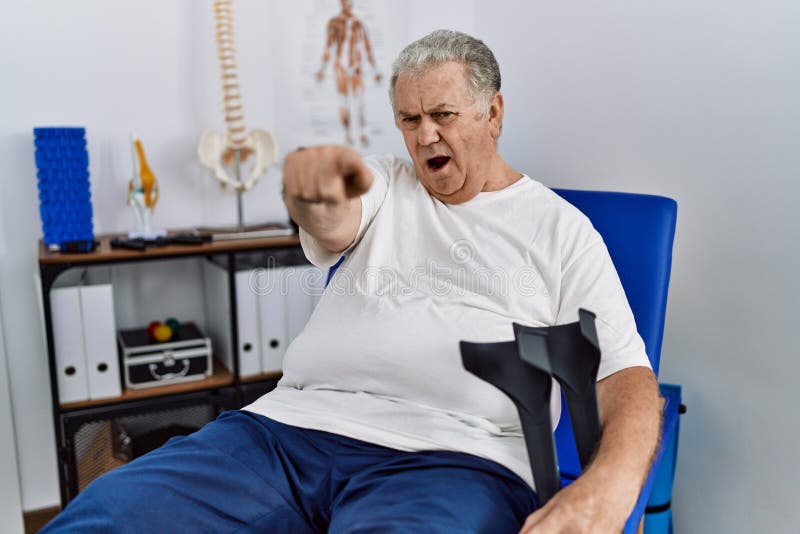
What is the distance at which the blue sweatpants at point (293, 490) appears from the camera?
94cm

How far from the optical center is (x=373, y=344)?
1.17 m

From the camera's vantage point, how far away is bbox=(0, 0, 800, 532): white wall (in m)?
1.43

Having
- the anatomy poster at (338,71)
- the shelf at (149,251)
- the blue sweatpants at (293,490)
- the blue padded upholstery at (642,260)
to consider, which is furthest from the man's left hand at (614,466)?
the anatomy poster at (338,71)

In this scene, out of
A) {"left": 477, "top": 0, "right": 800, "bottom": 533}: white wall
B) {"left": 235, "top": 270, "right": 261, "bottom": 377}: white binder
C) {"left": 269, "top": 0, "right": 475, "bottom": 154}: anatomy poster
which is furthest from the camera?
{"left": 269, "top": 0, "right": 475, "bottom": 154}: anatomy poster

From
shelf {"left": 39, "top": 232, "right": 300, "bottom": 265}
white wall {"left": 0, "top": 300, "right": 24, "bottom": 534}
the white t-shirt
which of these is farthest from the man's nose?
white wall {"left": 0, "top": 300, "right": 24, "bottom": 534}

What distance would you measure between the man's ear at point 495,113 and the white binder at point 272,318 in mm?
852

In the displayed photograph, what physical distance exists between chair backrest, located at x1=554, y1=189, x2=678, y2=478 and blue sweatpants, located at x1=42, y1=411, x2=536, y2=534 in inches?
14.6

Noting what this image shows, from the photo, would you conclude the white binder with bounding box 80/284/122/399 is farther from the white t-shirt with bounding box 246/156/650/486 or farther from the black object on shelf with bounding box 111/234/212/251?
the white t-shirt with bounding box 246/156/650/486

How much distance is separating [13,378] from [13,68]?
861 millimetres

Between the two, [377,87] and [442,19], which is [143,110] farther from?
[442,19]

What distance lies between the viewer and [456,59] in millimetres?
1285

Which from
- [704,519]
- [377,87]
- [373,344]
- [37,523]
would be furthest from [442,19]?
[37,523]

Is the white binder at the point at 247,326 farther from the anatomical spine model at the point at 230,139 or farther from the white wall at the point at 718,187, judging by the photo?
the white wall at the point at 718,187

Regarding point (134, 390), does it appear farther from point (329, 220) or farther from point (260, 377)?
point (329, 220)
